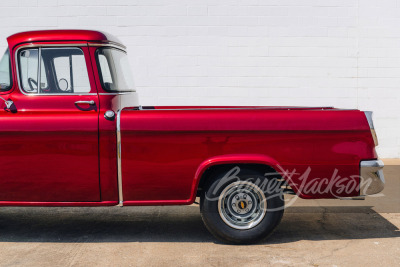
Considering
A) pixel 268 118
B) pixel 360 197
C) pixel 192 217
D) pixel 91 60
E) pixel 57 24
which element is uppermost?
pixel 57 24

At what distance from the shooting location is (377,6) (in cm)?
1023

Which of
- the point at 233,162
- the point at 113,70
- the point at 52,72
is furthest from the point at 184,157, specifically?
the point at 52,72

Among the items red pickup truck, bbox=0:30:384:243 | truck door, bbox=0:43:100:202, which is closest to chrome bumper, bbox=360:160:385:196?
red pickup truck, bbox=0:30:384:243

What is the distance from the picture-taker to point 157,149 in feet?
16.6

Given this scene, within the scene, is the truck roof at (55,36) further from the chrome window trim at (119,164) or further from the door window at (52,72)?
Result: the chrome window trim at (119,164)

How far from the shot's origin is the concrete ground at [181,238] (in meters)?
4.78

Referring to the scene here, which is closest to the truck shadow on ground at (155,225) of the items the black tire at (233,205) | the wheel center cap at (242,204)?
the black tire at (233,205)

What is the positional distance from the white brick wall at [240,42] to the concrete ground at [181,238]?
3.52 metres

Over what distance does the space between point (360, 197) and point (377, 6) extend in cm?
611

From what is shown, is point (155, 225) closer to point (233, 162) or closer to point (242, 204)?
point (242, 204)

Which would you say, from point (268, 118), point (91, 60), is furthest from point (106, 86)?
point (268, 118)

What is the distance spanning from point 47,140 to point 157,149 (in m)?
0.99

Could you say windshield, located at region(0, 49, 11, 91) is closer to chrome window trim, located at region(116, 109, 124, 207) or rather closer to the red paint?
the red paint

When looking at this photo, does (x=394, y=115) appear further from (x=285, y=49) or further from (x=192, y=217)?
(x=192, y=217)
